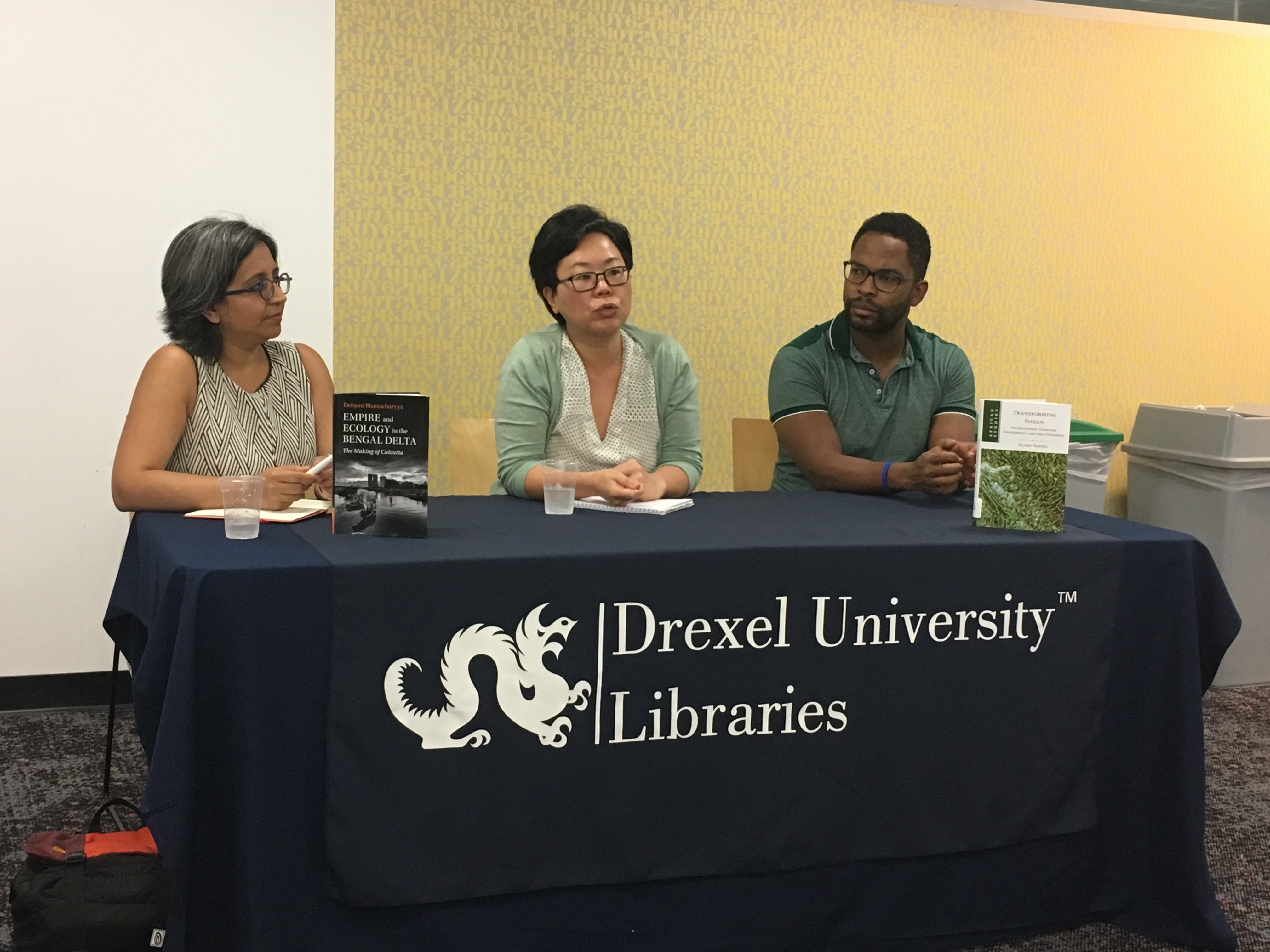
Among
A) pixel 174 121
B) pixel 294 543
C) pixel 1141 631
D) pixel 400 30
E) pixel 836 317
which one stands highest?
pixel 400 30

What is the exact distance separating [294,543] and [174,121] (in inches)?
73.4

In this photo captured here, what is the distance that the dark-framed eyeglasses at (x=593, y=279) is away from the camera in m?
2.43

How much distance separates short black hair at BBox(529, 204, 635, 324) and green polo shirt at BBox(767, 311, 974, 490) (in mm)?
524

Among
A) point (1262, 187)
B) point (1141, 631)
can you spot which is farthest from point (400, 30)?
point (1262, 187)

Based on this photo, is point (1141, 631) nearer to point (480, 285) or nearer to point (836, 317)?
point (836, 317)

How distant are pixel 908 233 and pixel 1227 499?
5.21 ft

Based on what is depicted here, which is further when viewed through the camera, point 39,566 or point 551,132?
point 551,132

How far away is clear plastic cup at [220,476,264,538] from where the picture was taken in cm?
178

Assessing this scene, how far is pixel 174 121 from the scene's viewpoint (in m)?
3.12

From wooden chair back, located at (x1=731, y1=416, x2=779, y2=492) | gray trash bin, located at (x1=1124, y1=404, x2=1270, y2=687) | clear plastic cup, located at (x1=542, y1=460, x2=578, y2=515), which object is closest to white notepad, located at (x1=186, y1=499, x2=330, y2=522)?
clear plastic cup, located at (x1=542, y1=460, x2=578, y2=515)

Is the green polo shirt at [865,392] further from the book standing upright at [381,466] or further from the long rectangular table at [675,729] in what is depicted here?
the book standing upright at [381,466]

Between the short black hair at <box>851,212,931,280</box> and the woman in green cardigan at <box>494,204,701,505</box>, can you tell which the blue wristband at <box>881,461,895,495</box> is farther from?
the short black hair at <box>851,212,931,280</box>

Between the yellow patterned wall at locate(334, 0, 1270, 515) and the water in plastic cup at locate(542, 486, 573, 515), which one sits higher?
the yellow patterned wall at locate(334, 0, 1270, 515)

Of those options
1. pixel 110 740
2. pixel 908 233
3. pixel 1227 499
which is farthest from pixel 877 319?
pixel 110 740
